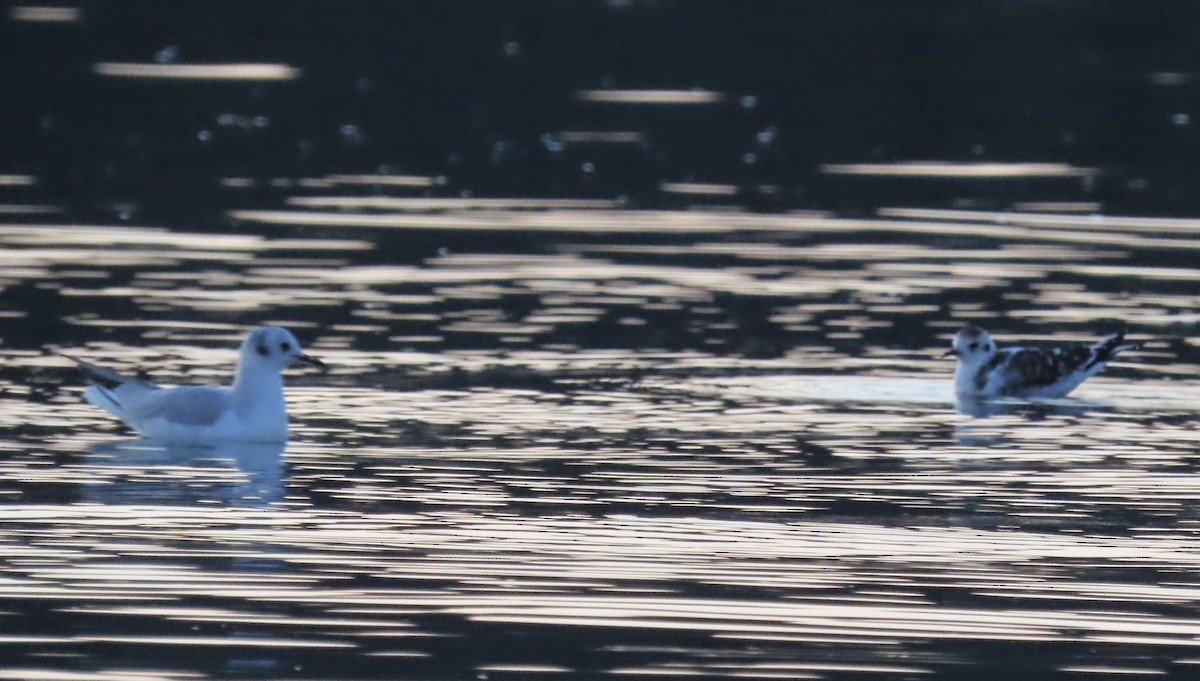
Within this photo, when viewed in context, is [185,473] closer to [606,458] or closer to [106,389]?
[106,389]

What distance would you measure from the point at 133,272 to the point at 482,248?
3.21 m

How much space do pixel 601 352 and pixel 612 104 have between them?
15265mm

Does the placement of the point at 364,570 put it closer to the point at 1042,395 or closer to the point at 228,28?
the point at 1042,395

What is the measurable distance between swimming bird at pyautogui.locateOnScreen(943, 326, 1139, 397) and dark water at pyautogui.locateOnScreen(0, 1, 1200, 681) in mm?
181

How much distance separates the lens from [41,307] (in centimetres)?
1983

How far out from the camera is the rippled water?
10617 mm

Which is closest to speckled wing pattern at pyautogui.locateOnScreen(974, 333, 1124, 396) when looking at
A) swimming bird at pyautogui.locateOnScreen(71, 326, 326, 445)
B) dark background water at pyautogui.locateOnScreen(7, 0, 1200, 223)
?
swimming bird at pyautogui.locateOnScreen(71, 326, 326, 445)

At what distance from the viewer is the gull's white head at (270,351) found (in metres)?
16.1

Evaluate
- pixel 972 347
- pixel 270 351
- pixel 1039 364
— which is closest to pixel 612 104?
pixel 1039 364

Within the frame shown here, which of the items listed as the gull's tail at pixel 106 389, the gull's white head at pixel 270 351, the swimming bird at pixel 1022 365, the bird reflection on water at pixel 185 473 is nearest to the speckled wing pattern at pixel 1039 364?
the swimming bird at pixel 1022 365

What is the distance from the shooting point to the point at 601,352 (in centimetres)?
1862

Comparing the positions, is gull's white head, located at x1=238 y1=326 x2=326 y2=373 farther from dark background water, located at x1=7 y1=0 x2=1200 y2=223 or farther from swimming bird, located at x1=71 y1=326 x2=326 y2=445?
dark background water, located at x1=7 y1=0 x2=1200 y2=223

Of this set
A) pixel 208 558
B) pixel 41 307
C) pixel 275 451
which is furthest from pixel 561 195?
pixel 208 558

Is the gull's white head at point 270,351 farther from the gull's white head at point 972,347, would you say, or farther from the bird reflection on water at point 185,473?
the gull's white head at point 972,347
